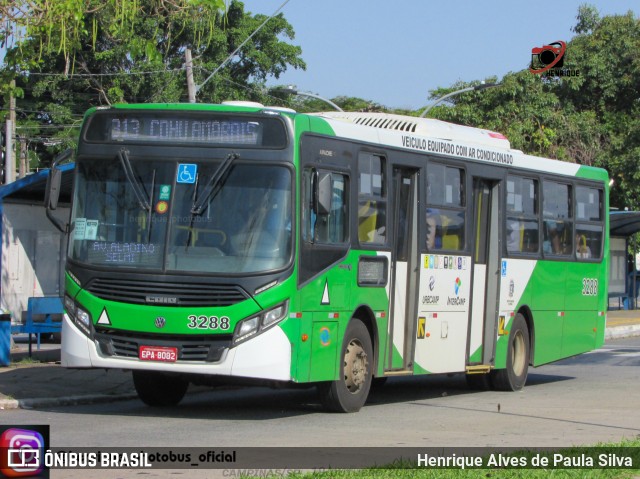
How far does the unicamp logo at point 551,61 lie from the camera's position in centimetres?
4338

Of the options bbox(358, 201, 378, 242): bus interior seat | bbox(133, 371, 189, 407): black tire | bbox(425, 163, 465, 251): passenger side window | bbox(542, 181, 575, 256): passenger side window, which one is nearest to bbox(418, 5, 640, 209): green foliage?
bbox(542, 181, 575, 256): passenger side window

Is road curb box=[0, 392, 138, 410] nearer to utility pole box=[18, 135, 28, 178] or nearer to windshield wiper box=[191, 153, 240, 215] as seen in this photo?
windshield wiper box=[191, 153, 240, 215]

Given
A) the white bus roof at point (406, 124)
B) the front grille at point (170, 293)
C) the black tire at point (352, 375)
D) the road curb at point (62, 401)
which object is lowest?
the road curb at point (62, 401)

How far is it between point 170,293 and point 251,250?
922 millimetres

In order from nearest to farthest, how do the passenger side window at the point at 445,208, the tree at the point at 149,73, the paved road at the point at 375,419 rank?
the paved road at the point at 375,419
the passenger side window at the point at 445,208
the tree at the point at 149,73

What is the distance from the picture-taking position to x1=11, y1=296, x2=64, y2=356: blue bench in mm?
18859

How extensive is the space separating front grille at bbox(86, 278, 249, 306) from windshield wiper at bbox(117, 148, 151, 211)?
806 millimetres

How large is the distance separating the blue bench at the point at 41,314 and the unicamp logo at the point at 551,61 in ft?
87.6

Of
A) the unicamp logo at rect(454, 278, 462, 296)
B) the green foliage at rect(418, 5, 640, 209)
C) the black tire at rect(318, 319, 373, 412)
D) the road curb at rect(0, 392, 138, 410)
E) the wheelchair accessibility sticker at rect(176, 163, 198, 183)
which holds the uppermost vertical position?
the green foliage at rect(418, 5, 640, 209)

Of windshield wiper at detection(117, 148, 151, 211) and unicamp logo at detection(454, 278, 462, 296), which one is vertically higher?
windshield wiper at detection(117, 148, 151, 211)

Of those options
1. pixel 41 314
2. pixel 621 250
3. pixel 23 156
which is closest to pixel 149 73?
pixel 23 156

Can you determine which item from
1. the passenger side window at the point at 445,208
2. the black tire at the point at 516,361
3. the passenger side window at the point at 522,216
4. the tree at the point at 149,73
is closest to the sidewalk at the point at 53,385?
the passenger side window at the point at 445,208

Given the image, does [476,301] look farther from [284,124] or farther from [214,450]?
[214,450]

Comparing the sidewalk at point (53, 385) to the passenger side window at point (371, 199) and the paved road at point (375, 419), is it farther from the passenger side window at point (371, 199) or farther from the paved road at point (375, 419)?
the passenger side window at point (371, 199)
